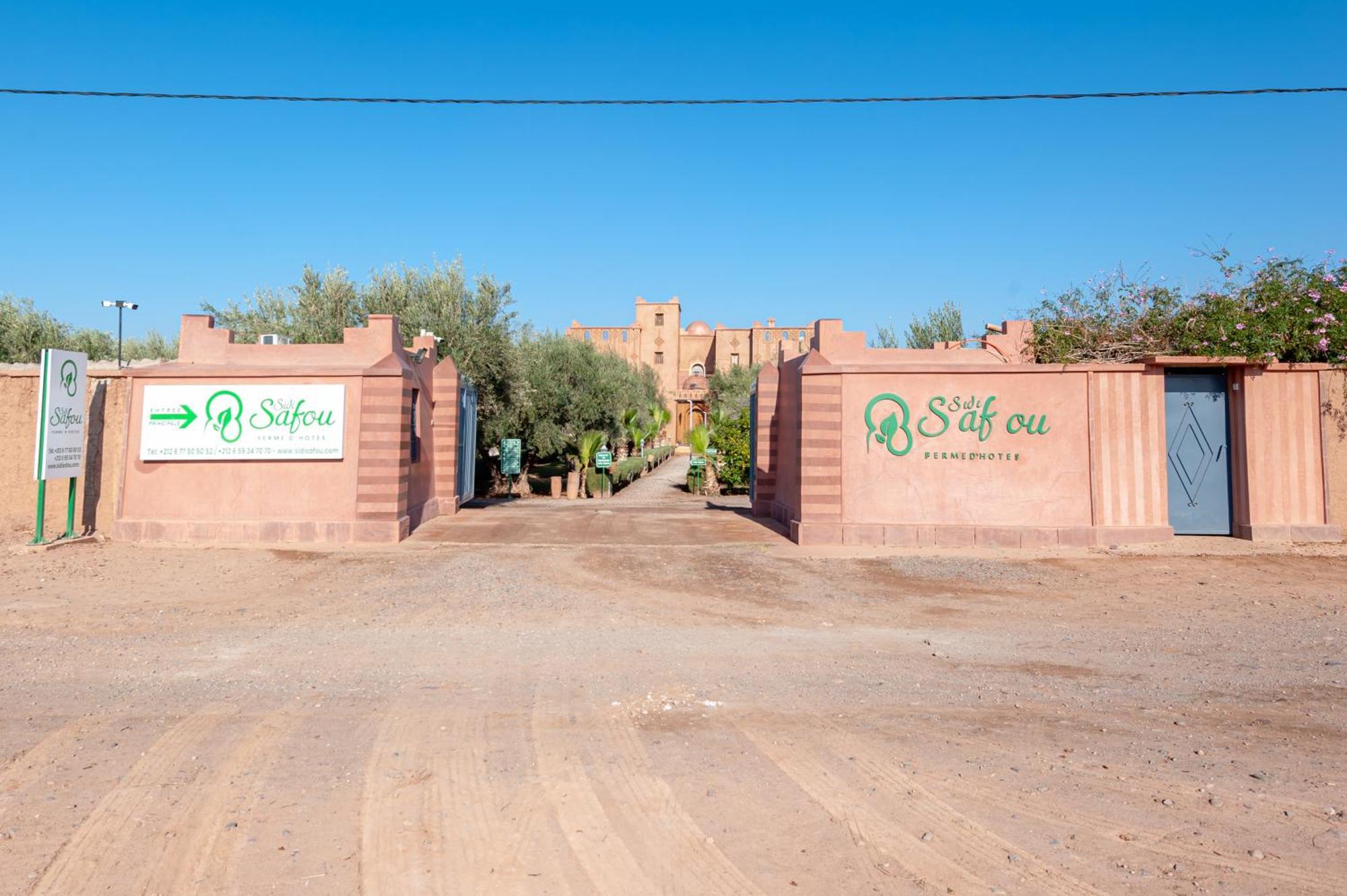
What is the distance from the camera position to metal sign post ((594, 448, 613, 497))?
24.4 m

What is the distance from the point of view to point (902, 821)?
3586 mm

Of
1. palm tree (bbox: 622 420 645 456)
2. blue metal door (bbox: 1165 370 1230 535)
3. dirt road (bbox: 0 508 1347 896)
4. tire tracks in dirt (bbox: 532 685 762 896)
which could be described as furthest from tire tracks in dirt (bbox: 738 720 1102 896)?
palm tree (bbox: 622 420 645 456)

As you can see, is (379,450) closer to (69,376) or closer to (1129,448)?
(69,376)

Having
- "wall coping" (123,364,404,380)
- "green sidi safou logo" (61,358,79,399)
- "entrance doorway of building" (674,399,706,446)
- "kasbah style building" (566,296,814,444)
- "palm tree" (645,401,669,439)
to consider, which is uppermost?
"kasbah style building" (566,296,814,444)

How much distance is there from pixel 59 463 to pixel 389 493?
455cm

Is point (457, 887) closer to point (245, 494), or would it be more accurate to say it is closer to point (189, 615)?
point (189, 615)

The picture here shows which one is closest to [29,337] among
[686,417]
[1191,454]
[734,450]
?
[734,450]

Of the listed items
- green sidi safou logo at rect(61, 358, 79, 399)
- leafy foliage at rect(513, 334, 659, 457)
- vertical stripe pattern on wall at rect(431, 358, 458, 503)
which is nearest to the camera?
green sidi safou logo at rect(61, 358, 79, 399)

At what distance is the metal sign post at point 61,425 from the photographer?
448 inches

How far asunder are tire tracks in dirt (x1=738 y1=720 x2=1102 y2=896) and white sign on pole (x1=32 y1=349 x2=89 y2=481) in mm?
11596

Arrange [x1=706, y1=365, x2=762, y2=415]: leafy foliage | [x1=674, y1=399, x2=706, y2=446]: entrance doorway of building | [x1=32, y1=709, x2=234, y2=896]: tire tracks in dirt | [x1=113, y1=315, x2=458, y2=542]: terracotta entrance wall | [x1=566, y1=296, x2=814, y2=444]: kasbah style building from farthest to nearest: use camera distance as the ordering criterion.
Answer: [x1=566, y1=296, x2=814, y2=444]: kasbah style building < [x1=674, y1=399, x2=706, y2=446]: entrance doorway of building < [x1=706, y1=365, x2=762, y2=415]: leafy foliage < [x1=113, y1=315, x2=458, y2=542]: terracotta entrance wall < [x1=32, y1=709, x2=234, y2=896]: tire tracks in dirt

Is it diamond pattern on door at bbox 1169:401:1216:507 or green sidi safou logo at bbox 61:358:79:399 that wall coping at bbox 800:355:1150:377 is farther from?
green sidi safou logo at bbox 61:358:79:399

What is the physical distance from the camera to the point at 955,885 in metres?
3.06

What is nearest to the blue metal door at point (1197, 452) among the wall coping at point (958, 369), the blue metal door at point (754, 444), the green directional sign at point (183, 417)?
the wall coping at point (958, 369)
